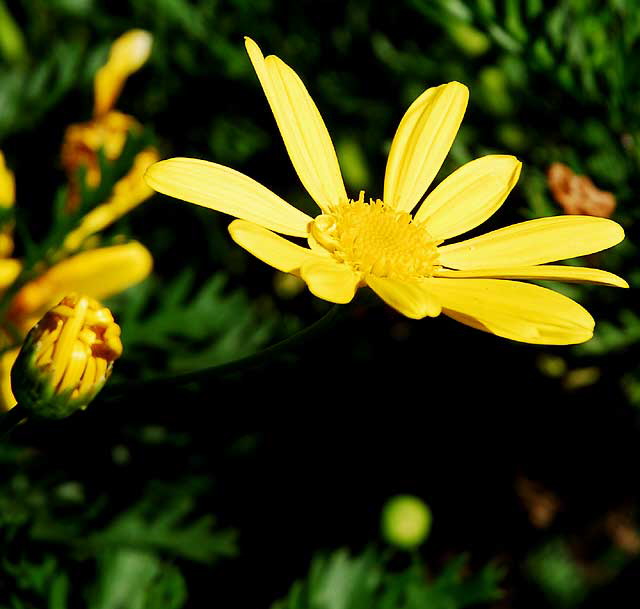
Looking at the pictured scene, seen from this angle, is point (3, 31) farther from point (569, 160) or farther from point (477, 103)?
point (569, 160)

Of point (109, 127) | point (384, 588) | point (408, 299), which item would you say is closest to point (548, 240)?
point (408, 299)

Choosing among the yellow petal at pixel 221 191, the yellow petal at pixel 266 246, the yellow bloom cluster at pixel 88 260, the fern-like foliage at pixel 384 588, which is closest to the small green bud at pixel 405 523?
the fern-like foliage at pixel 384 588

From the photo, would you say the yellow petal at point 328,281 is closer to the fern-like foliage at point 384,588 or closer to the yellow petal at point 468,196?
the yellow petal at point 468,196

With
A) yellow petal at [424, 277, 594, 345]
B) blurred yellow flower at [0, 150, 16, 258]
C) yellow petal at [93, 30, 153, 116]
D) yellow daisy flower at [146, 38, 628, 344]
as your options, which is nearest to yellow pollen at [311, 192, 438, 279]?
yellow daisy flower at [146, 38, 628, 344]

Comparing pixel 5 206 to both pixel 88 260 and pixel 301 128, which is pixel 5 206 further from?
pixel 301 128

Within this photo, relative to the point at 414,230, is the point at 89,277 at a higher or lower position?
lower

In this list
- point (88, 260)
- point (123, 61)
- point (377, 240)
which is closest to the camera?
point (377, 240)
